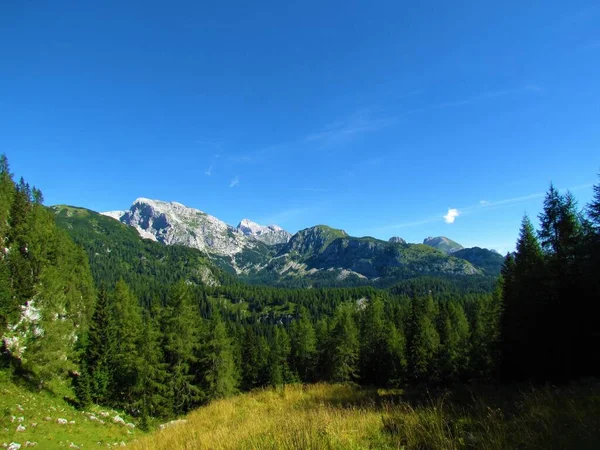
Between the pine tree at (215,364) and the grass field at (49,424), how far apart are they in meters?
12.9

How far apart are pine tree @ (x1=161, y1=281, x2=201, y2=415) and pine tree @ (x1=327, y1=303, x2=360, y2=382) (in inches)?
981

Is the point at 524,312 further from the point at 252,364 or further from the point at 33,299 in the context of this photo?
the point at 252,364

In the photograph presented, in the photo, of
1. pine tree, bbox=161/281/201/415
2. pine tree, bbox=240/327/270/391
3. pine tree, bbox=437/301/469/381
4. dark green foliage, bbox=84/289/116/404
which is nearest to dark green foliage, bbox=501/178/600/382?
pine tree, bbox=437/301/469/381

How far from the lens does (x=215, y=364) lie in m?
45.2

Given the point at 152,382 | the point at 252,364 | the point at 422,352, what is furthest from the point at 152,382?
the point at 422,352

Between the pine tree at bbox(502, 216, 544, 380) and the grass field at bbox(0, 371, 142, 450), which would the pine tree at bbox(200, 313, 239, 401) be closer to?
the grass field at bbox(0, 371, 142, 450)

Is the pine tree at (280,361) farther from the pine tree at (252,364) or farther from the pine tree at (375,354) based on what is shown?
the pine tree at (375,354)

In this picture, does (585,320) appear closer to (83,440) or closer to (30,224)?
(83,440)

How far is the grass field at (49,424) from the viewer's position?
2022 cm

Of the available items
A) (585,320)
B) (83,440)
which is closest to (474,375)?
(585,320)

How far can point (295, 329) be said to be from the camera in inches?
3059

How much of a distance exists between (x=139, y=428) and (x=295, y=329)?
47201 millimetres

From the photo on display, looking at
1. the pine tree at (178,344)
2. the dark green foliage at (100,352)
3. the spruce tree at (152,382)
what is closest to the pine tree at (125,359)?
the dark green foliage at (100,352)

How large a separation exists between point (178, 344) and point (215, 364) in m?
9.61
